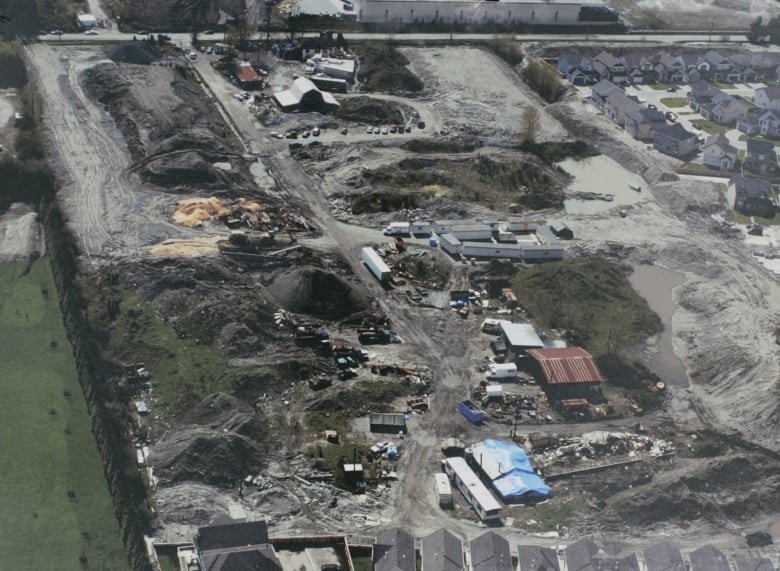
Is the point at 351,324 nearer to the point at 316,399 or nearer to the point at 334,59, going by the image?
the point at 316,399

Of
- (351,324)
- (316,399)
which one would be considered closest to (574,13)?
(351,324)

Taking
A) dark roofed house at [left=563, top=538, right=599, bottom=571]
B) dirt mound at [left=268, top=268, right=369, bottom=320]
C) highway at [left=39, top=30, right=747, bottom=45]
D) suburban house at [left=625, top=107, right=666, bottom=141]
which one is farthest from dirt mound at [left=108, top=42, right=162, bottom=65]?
dark roofed house at [left=563, top=538, right=599, bottom=571]

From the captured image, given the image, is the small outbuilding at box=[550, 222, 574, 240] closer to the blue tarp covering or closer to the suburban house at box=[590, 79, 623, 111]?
the blue tarp covering

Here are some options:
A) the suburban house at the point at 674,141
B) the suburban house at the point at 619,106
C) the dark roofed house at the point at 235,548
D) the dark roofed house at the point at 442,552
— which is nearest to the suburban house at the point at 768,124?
the suburban house at the point at 674,141

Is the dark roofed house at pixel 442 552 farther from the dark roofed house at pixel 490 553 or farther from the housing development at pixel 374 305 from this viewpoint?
the dark roofed house at pixel 490 553

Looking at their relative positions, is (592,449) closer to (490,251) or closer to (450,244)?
(490,251)
